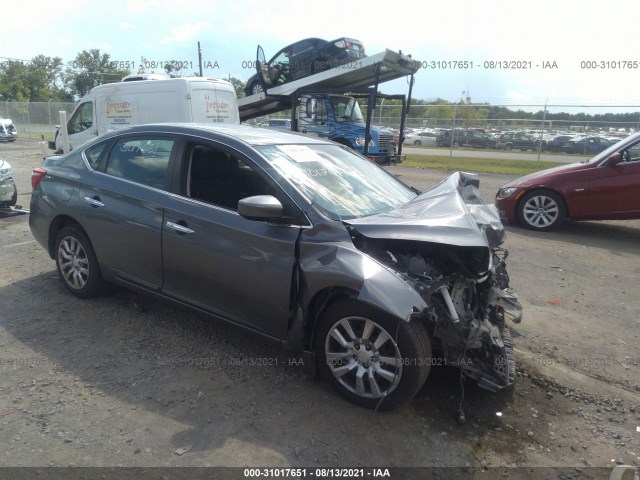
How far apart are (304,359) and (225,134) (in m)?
1.79

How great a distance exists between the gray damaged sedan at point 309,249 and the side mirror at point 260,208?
0.01 metres

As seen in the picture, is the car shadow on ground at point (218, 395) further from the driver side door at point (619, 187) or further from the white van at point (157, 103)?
the white van at point (157, 103)

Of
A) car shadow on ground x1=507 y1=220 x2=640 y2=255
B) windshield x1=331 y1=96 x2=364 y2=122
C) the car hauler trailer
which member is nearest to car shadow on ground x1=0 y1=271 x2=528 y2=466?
car shadow on ground x1=507 y1=220 x2=640 y2=255

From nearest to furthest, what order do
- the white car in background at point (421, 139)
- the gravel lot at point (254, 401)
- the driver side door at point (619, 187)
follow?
the gravel lot at point (254, 401), the driver side door at point (619, 187), the white car in background at point (421, 139)

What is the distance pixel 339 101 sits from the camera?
14.6 metres

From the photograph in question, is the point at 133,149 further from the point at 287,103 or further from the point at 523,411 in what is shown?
the point at 287,103

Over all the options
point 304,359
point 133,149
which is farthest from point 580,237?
point 133,149

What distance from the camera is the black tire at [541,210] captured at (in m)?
7.61

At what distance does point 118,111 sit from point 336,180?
989 cm

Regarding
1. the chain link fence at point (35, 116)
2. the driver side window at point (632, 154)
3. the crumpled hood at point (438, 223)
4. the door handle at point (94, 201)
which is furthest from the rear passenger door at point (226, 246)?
the chain link fence at point (35, 116)

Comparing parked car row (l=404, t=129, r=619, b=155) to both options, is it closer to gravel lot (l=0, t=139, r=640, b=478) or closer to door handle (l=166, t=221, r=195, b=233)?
gravel lot (l=0, t=139, r=640, b=478)

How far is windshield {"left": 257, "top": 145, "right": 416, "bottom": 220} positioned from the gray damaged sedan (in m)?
0.02

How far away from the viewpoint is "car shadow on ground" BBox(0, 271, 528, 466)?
8.68 feet

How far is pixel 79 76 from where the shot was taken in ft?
179
